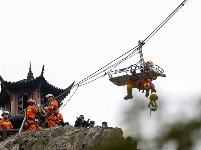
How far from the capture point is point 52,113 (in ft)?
49.2

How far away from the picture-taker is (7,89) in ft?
78.7

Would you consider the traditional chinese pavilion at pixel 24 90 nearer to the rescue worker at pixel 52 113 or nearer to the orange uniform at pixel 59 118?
the orange uniform at pixel 59 118

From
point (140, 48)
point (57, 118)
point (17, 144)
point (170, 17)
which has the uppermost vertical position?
point (170, 17)

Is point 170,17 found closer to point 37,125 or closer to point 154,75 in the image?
point 154,75

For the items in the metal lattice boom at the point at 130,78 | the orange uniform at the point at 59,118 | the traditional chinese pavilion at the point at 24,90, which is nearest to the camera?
the metal lattice boom at the point at 130,78

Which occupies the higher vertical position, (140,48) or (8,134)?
(140,48)

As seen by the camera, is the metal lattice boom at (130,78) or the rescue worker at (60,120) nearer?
the metal lattice boom at (130,78)

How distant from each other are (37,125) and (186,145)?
11434mm

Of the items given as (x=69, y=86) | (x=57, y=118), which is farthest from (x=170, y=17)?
(x=69, y=86)

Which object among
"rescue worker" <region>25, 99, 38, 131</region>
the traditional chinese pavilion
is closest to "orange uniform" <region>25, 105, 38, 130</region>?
"rescue worker" <region>25, 99, 38, 131</region>

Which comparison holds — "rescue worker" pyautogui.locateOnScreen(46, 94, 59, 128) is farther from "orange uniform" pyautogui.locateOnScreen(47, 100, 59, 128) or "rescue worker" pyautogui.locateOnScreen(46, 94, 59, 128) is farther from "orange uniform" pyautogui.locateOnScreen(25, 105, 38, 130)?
"orange uniform" pyautogui.locateOnScreen(25, 105, 38, 130)

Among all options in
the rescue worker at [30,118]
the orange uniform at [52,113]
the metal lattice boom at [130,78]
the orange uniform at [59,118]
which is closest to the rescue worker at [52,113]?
the orange uniform at [52,113]

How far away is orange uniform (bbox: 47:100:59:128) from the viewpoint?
14859 millimetres

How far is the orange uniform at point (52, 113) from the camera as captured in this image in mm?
14859
